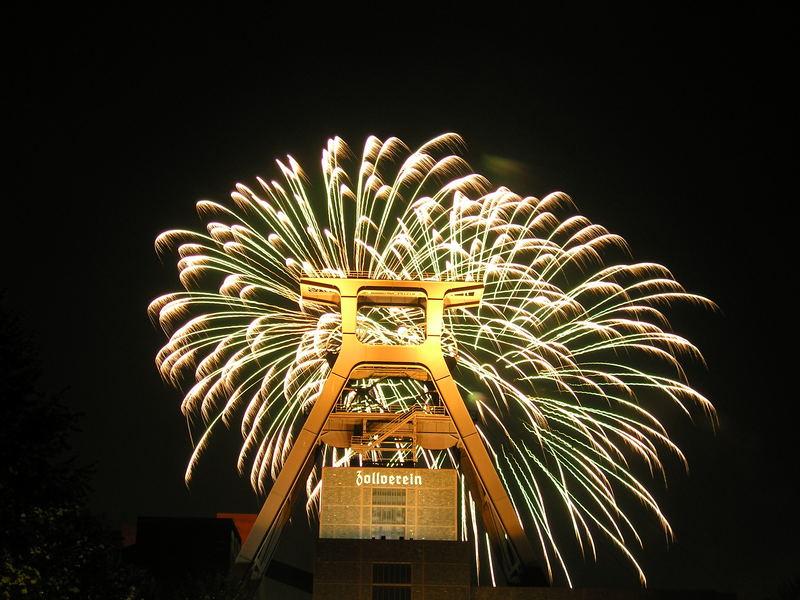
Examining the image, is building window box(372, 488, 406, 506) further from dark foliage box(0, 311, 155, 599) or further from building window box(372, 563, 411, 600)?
dark foliage box(0, 311, 155, 599)

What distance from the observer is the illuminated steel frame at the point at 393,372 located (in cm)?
4278

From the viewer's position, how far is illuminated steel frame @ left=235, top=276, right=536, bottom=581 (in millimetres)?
42781

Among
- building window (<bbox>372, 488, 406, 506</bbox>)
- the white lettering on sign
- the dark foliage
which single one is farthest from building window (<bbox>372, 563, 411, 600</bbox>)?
the dark foliage

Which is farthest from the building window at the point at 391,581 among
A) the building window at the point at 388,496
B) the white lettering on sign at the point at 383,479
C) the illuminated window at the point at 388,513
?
the white lettering on sign at the point at 383,479

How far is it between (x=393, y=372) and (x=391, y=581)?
10.5 meters

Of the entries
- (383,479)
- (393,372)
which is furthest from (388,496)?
(393,372)

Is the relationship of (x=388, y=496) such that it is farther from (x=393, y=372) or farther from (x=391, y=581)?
(x=393, y=372)

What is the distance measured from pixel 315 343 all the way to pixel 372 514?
25.5 feet

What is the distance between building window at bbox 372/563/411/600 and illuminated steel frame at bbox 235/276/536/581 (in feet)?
20.2

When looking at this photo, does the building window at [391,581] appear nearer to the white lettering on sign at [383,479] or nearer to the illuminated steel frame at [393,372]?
the white lettering on sign at [383,479]

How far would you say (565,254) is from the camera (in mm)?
38062

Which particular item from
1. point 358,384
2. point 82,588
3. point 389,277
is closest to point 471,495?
point 358,384

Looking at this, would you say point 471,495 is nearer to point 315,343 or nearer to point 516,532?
point 516,532

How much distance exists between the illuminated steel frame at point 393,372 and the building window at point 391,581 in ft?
20.2
